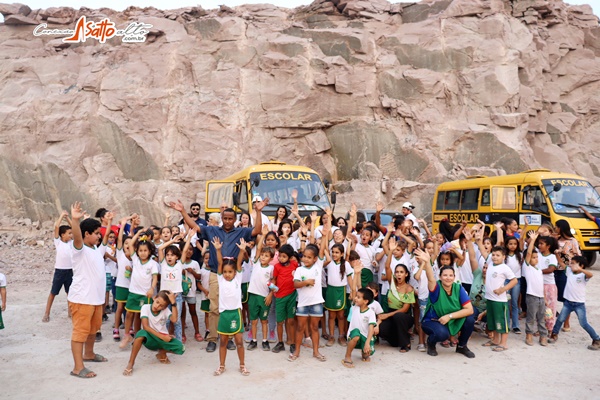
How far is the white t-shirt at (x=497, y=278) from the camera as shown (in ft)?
18.9

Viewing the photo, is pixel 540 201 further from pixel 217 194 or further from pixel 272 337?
pixel 272 337

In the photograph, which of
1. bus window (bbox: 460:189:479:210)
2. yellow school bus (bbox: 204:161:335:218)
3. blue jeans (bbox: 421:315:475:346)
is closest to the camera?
blue jeans (bbox: 421:315:475:346)

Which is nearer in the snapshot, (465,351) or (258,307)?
(465,351)

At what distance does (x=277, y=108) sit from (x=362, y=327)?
16499mm

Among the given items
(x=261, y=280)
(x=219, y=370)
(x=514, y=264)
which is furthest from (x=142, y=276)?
(x=514, y=264)

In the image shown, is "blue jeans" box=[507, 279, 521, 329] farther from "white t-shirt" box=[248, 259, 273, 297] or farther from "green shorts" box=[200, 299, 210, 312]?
"green shorts" box=[200, 299, 210, 312]

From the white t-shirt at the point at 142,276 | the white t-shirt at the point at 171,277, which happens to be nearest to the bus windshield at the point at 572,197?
the white t-shirt at the point at 171,277

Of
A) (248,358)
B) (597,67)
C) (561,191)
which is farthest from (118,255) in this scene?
(597,67)

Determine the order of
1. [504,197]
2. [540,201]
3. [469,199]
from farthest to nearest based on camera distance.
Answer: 1. [469,199]
2. [504,197]
3. [540,201]

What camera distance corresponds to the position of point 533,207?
12.1 meters

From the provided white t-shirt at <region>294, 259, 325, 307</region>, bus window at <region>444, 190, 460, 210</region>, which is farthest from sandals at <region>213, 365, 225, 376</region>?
bus window at <region>444, 190, 460, 210</region>

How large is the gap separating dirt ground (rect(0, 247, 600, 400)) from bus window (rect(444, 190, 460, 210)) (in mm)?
9273

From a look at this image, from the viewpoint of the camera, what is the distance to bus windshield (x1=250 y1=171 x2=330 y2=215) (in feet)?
35.1

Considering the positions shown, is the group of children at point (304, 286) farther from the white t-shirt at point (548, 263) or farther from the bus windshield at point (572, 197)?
the bus windshield at point (572, 197)
